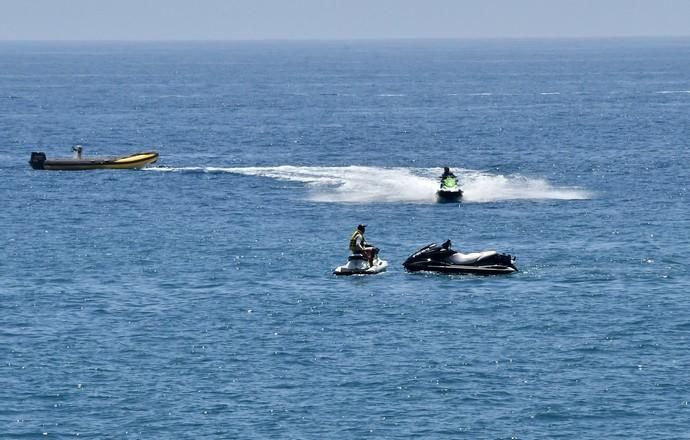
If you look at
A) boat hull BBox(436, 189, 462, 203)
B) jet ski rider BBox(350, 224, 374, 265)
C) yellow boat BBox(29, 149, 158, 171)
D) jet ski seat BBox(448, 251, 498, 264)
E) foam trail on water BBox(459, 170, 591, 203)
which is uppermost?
jet ski rider BBox(350, 224, 374, 265)

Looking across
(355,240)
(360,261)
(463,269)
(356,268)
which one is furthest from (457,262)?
(355,240)

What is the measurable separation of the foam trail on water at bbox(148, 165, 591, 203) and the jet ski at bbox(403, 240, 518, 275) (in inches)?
1061

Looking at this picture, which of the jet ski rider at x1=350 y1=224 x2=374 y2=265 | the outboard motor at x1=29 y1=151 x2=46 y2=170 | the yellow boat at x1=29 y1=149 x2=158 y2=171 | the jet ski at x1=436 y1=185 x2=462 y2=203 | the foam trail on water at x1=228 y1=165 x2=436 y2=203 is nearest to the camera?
the jet ski rider at x1=350 y1=224 x2=374 y2=265

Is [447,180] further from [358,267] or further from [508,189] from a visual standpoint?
[358,267]

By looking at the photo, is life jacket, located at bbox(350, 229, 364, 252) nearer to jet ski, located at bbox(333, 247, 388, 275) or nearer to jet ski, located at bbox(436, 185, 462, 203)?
jet ski, located at bbox(333, 247, 388, 275)

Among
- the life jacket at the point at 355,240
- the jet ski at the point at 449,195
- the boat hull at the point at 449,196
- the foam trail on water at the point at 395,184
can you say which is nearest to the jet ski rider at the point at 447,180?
the jet ski at the point at 449,195

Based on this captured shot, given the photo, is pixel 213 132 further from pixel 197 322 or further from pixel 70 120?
pixel 197 322

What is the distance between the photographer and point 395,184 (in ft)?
384

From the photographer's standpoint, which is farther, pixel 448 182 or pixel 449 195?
pixel 448 182

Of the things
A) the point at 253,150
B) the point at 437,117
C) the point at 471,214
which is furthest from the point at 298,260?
the point at 437,117

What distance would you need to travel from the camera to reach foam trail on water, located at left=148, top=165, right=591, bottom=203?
10969 cm

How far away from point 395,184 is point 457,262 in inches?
1481

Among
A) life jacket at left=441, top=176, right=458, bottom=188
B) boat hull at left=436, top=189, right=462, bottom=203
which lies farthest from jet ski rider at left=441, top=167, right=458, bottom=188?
boat hull at left=436, top=189, right=462, bottom=203

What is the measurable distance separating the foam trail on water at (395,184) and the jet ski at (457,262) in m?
26.9
